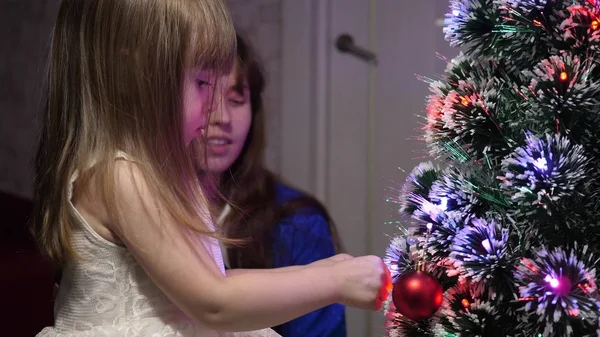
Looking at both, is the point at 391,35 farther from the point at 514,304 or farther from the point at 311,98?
the point at 514,304

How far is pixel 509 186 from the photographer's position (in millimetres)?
652

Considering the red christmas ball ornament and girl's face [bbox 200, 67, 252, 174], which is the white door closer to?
girl's face [bbox 200, 67, 252, 174]

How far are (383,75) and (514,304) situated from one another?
123 centimetres

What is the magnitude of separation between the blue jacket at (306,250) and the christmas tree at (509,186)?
53 centimetres

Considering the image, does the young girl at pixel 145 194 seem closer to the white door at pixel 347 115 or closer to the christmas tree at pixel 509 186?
the christmas tree at pixel 509 186

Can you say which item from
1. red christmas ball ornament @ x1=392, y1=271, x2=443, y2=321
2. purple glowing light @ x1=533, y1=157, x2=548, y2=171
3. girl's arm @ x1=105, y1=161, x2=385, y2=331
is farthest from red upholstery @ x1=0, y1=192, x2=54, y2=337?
purple glowing light @ x1=533, y1=157, x2=548, y2=171

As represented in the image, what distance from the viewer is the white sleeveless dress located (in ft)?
2.78

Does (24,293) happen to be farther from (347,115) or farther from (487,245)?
(487,245)

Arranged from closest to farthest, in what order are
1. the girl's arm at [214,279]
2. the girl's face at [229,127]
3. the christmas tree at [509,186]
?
1. the christmas tree at [509,186]
2. the girl's arm at [214,279]
3. the girl's face at [229,127]

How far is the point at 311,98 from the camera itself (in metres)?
1.90

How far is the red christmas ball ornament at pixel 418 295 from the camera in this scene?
69 cm

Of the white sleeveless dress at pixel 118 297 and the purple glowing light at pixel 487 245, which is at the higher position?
the purple glowing light at pixel 487 245

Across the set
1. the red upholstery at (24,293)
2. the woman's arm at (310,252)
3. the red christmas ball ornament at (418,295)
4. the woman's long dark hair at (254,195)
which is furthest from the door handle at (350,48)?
the red christmas ball ornament at (418,295)

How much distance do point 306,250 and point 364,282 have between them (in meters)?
0.54
